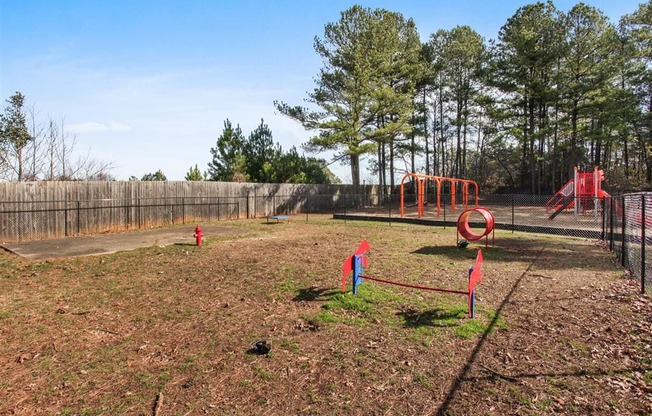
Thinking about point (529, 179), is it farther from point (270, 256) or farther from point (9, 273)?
point (9, 273)

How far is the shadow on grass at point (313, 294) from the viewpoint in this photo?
582 centimetres

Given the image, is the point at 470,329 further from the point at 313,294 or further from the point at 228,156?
the point at 228,156

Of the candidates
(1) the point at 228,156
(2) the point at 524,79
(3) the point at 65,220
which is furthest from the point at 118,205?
(2) the point at 524,79

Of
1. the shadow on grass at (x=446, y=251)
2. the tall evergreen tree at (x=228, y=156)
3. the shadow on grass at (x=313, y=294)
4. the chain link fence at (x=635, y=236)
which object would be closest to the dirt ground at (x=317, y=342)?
the shadow on grass at (x=313, y=294)

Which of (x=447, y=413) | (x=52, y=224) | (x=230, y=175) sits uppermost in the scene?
(x=230, y=175)

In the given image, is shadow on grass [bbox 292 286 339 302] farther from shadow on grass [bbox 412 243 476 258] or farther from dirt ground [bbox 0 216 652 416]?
shadow on grass [bbox 412 243 476 258]

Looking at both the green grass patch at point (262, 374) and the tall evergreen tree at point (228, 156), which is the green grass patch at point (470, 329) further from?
the tall evergreen tree at point (228, 156)

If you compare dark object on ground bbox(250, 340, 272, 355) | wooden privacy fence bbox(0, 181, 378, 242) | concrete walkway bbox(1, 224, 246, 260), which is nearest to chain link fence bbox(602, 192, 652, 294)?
dark object on ground bbox(250, 340, 272, 355)

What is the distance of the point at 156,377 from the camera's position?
355cm

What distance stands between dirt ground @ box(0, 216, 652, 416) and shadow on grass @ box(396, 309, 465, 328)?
0.11ft

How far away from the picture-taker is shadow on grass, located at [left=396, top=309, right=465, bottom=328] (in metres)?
4.77

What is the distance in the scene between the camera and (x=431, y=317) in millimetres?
5004

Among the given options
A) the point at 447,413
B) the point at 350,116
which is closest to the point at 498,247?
the point at 447,413

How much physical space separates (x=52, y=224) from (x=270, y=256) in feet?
31.4
